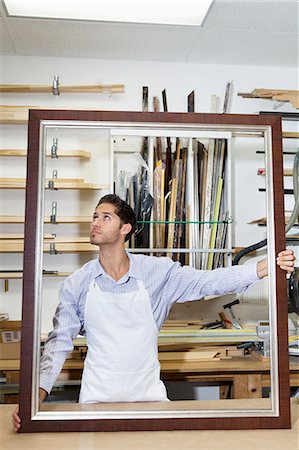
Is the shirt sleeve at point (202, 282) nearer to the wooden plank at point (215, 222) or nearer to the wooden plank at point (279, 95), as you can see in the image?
the wooden plank at point (215, 222)

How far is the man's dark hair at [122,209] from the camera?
0.98 m

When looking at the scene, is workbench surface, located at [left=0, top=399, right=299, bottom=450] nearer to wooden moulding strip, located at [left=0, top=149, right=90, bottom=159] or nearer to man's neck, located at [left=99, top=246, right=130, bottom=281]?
man's neck, located at [left=99, top=246, right=130, bottom=281]

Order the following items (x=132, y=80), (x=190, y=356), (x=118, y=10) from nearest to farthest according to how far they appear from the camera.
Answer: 1. (x=190, y=356)
2. (x=118, y=10)
3. (x=132, y=80)

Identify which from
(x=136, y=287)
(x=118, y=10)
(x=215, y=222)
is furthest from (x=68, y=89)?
(x=136, y=287)

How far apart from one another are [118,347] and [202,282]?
0.20 metres

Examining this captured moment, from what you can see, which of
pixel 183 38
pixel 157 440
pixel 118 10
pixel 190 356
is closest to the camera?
pixel 157 440

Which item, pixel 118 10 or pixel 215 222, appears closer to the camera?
pixel 215 222

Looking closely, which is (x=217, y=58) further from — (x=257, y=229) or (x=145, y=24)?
(x=257, y=229)

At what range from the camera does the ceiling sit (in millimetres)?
1915

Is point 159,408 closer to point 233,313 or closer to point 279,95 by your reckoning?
point 233,313

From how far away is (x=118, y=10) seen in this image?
6.00ft

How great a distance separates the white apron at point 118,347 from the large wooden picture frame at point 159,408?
0.05m

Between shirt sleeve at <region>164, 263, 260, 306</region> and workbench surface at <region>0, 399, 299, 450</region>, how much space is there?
23 cm

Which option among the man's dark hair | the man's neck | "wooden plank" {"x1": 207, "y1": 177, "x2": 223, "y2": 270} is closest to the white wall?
"wooden plank" {"x1": 207, "y1": 177, "x2": 223, "y2": 270}
